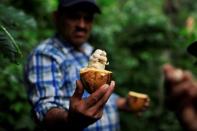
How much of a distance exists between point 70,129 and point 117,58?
183 inches

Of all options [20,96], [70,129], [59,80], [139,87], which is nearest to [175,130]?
[139,87]

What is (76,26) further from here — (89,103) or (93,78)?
(89,103)

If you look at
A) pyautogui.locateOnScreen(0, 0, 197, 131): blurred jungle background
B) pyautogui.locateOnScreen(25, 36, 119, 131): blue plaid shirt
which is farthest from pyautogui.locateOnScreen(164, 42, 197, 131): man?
pyautogui.locateOnScreen(0, 0, 197, 131): blurred jungle background

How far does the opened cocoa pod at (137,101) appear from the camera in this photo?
177 inches

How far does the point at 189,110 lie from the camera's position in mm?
3287

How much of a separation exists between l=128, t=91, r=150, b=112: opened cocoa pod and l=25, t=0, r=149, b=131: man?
0.14 metres

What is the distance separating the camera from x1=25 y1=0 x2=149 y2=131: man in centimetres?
366

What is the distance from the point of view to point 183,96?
3363 mm

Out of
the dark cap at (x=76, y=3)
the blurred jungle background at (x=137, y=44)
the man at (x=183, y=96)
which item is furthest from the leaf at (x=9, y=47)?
the blurred jungle background at (x=137, y=44)

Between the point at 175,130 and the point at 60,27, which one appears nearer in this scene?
the point at 60,27

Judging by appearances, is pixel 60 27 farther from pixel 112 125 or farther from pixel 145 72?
pixel 145 72

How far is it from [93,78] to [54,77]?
93 centimetres

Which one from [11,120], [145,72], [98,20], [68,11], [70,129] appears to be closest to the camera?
[70,129]

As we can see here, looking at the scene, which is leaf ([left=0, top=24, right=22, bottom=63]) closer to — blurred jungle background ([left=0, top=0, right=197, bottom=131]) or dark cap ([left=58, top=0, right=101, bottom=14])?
dark cap ([left=58, top=0, right=101, bottom=14])
